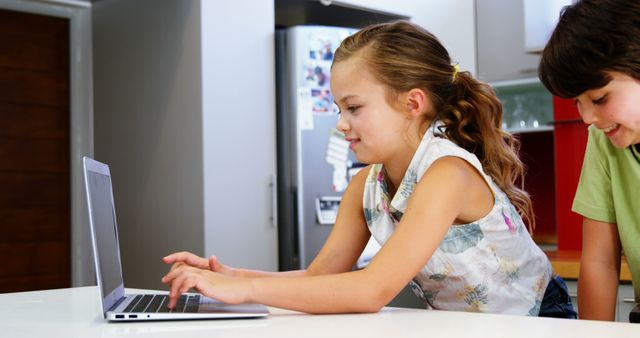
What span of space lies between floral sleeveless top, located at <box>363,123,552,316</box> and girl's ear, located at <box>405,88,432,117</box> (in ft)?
0.13

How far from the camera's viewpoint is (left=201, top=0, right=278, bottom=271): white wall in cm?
304

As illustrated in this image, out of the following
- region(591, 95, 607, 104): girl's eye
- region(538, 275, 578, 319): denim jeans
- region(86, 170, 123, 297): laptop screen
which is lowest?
region(538, 275, 578, 319): denim jeans

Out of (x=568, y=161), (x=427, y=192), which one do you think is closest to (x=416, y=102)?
(x=427, y=192)

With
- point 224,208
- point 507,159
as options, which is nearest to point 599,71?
point 507,159

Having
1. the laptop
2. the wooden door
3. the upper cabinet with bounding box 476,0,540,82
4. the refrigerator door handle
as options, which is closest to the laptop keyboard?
the laptop

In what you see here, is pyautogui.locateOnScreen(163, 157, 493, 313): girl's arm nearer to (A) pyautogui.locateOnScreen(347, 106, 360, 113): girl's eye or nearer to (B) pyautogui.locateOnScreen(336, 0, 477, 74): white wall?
(A) pyautogui.locateOnScreen(347, 106, 360, 113): girl's eye

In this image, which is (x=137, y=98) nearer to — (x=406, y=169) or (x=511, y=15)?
(x=511, y=15)

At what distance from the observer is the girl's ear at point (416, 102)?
1473 millimetres

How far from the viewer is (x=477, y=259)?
1381mm

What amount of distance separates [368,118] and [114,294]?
0.51m

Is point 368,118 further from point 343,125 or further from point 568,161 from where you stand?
point 568,161

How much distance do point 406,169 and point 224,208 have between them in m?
1.65

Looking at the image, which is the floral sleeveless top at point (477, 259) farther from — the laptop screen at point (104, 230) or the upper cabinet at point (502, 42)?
the upper cabinet at point (502, 42)

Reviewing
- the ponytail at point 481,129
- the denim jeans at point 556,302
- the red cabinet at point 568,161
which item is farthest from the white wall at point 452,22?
the denim jeans at point 556,302
